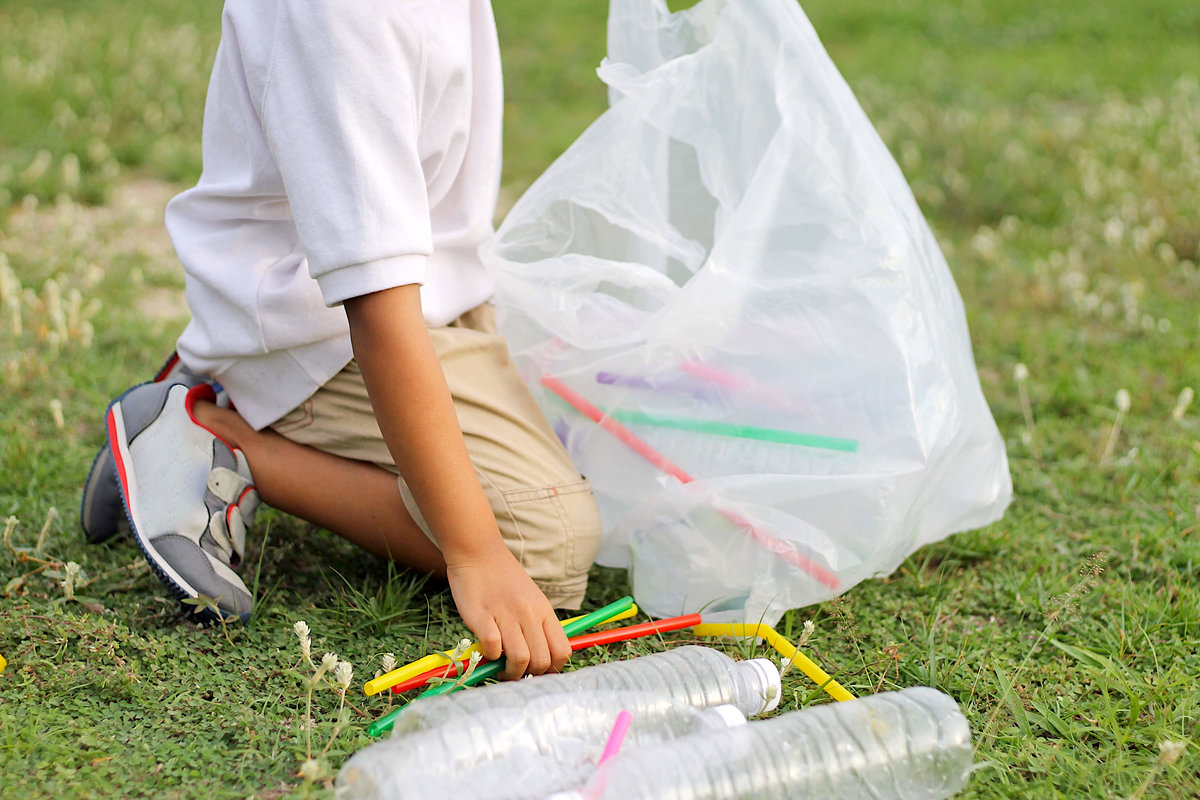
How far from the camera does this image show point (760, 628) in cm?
154

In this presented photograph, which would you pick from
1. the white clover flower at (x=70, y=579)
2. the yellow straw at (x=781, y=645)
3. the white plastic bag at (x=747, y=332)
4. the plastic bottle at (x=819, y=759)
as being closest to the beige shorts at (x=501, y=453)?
the white plastic bag at (x=747, y=332)

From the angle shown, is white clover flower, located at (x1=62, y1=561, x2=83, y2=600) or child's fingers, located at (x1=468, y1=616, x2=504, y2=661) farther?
white clover flower, located at (x1=62, y1=561, x2=83, y2=600)

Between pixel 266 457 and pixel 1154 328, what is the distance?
217 centimetres

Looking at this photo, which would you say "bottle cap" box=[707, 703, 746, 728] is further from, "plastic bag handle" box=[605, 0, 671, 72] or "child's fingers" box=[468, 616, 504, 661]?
"plastic bag handle" box=[605, 0, 671, 72]

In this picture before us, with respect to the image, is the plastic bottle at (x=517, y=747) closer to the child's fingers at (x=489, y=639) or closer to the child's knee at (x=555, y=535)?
the child's fingers at (x=489, y=639)

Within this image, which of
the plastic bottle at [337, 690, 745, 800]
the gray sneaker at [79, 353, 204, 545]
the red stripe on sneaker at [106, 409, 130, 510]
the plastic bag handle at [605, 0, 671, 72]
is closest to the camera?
the plastic bottle at [337, 690, 745, 800]

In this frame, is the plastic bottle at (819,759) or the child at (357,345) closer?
the plastic bottle at (819,759)

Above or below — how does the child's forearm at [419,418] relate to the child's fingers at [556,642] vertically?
above

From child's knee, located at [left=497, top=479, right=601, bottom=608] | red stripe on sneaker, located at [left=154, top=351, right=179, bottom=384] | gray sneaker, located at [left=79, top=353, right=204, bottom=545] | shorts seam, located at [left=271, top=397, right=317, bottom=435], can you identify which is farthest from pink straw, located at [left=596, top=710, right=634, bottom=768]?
red stripe on sneaker, located at [left=154, top=351, right=179, bottom=384]

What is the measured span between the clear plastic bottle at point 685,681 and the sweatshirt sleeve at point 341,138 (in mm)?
507

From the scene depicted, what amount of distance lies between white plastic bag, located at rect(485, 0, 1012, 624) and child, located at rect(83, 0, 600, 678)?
0.12 metres

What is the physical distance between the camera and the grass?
1.33 meters

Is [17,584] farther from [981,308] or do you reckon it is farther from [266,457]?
[981,308]

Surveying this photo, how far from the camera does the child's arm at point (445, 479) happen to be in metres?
1.35
